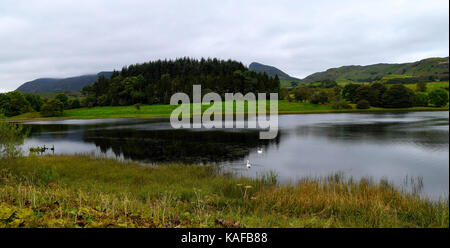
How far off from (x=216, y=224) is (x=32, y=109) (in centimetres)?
14792

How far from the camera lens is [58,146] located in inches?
1453

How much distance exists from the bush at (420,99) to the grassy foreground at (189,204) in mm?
124180

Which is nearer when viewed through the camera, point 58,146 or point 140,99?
point 58,146

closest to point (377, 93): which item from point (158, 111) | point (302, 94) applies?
point (302, 94)

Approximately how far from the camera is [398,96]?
111188mm

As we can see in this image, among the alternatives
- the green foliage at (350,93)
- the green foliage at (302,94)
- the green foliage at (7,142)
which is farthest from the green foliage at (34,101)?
the green foliage at (350,93)

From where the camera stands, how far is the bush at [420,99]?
112 m

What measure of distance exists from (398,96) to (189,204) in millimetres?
129551

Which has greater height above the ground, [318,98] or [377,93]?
[377,93]

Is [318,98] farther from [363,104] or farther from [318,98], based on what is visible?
[363,104]

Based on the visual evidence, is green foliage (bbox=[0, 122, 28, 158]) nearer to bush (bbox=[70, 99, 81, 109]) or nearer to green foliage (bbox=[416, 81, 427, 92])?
bush (bbox=[70, 99, 81, 109])

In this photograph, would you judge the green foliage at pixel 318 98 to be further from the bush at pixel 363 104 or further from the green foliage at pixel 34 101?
the green foliage at pixel 34 101

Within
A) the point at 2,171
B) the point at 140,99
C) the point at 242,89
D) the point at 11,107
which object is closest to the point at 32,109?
the point at 11,107
